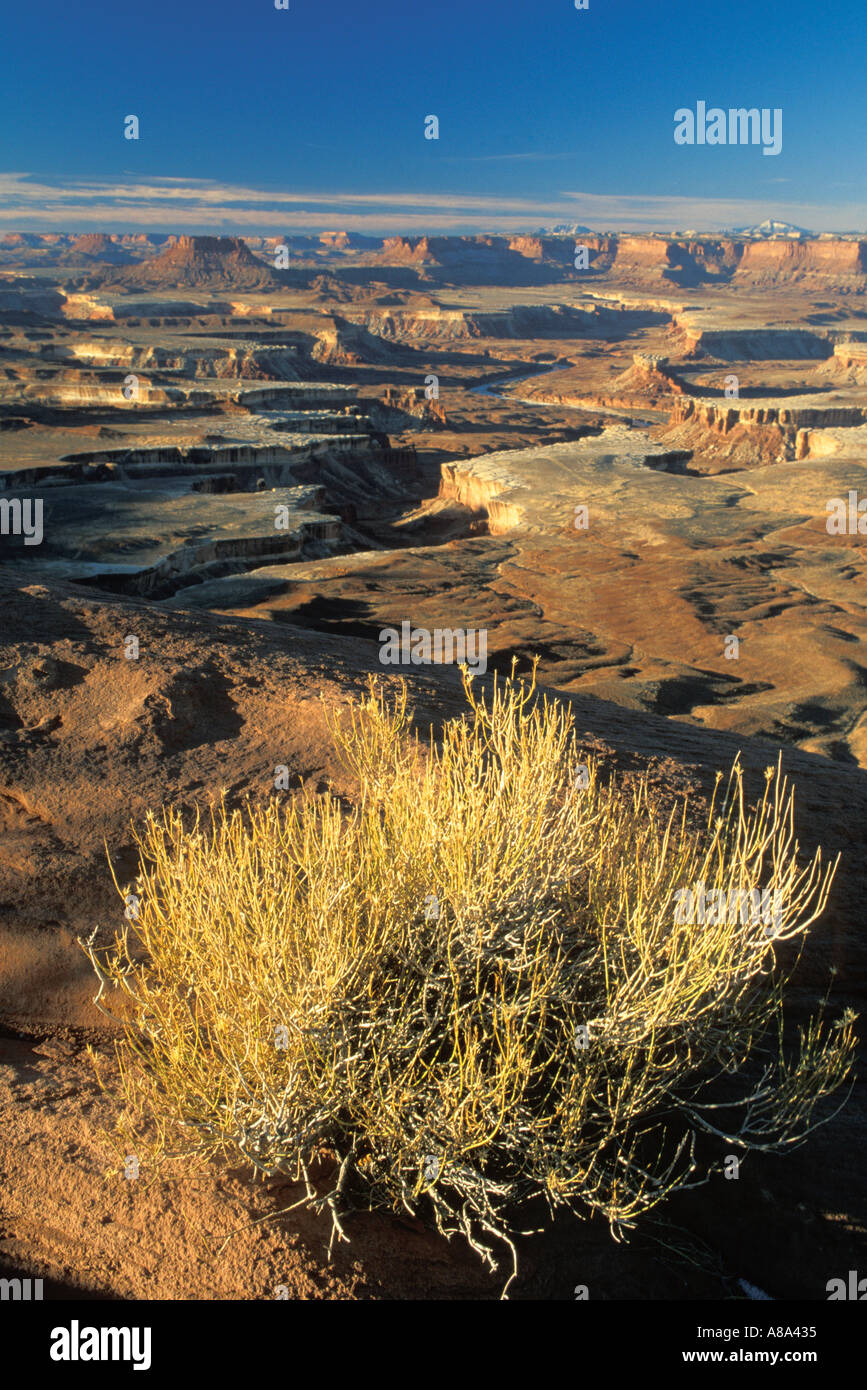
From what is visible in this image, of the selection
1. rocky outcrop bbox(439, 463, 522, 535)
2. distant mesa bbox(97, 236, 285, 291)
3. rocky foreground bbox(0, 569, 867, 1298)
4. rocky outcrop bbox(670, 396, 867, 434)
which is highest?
distant mesa bbox(97, 236, 285, 291)

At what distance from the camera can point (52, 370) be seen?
62.6 m

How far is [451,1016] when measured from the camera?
4449 millimetres

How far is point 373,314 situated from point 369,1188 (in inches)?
5574

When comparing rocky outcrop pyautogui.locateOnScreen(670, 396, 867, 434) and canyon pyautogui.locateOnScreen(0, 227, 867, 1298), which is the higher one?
rocky outcrop pyautogui.locateOnScreen(670, 396, 867, 434)

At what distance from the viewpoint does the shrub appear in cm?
412

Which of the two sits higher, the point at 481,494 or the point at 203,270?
the point at 203,270

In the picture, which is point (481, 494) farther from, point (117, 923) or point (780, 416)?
point (117, 923)

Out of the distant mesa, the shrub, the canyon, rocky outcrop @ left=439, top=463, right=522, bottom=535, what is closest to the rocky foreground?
the canyon

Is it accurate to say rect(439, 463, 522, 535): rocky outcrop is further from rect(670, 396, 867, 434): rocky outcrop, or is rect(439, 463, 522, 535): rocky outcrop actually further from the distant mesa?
the distant mesa

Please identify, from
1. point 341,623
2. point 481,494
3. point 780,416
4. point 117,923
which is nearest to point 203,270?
point 780,416

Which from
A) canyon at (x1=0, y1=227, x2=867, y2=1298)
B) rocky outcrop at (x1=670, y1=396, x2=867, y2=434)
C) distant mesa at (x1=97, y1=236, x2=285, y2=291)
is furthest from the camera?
distant mesa at (x1=97, y1=236, x2=285, y2=291)

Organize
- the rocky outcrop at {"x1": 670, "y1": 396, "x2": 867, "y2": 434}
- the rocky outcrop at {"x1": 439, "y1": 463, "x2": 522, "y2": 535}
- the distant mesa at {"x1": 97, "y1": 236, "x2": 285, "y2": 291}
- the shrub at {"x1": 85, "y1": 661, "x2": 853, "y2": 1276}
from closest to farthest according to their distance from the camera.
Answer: the shrub at {"x1": 85, "y1": 661, "x2": 853, "y2": 1276}
the rocky outcrop at {"x1": 439, "y1": 463, "x2": 522, "y2": 535}
the rocky outcrop at {"x1": 670, "y1": 396, "x2": 867, "y2": 434}
the distant mesa at {"x1": 97, "y1": 236, "x2": 285, "y2": 291}
